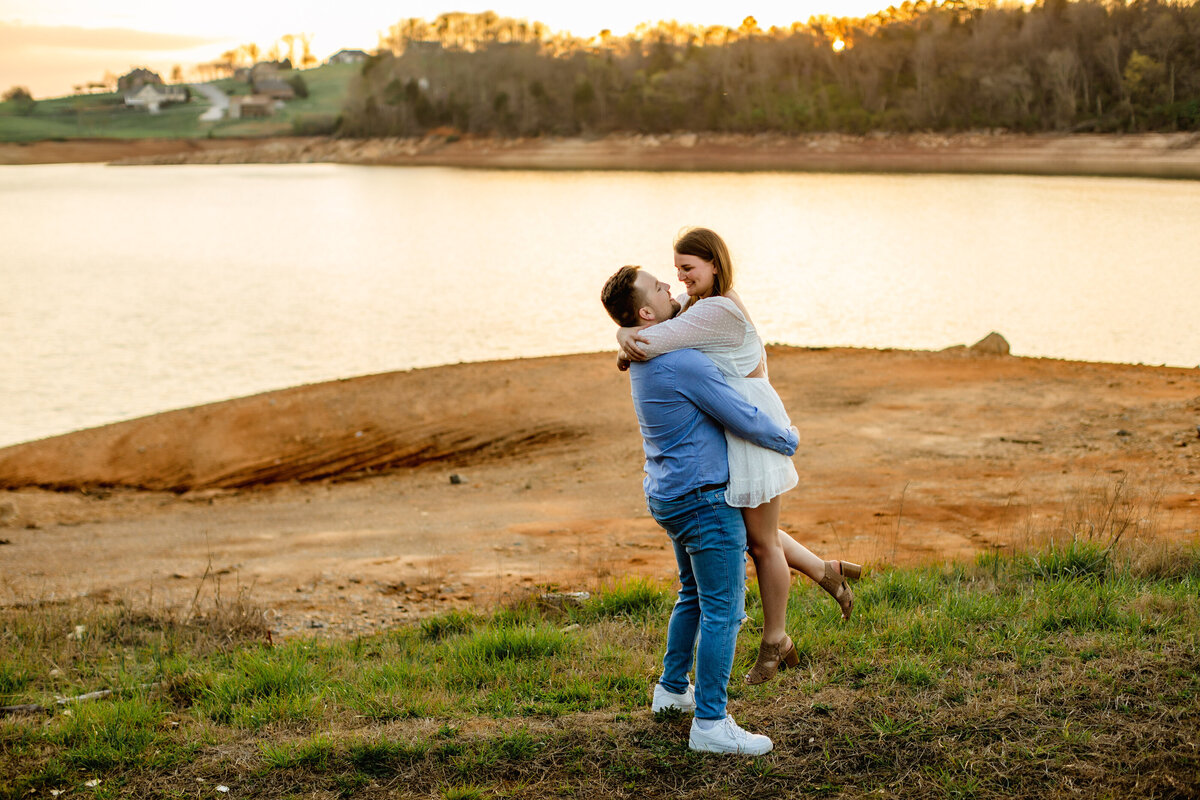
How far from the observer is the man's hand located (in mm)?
3330

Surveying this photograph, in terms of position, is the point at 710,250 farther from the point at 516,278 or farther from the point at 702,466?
the point at 516,278

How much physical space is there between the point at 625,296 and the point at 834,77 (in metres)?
113

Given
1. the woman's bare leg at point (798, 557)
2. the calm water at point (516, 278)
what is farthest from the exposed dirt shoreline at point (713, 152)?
the woman's bare leg at point (798, 557)

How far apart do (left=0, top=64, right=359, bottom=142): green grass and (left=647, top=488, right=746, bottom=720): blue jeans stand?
442 feet

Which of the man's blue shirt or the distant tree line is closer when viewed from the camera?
the man's blue shirt

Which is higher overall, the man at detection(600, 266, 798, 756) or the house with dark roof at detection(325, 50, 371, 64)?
the house with dark roof at detection(325, 50, 371, 64)

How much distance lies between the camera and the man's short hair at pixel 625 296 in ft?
11.1

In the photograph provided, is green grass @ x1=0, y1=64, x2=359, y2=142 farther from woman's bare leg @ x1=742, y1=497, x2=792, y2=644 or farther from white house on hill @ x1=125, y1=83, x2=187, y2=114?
woman's bare leg @ x1=742, y1=497, x2=792, y2=644

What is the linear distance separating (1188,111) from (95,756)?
8045 centimetres

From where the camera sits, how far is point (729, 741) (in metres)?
3.54

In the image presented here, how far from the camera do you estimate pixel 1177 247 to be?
100 feet

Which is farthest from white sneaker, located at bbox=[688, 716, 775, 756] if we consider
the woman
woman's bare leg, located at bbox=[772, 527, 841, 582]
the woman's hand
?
the woman's hand

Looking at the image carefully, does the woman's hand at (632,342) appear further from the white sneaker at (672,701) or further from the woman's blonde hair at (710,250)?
the white sneaker at (672,701)

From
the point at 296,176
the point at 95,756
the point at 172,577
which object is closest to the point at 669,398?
the point at 95,756
